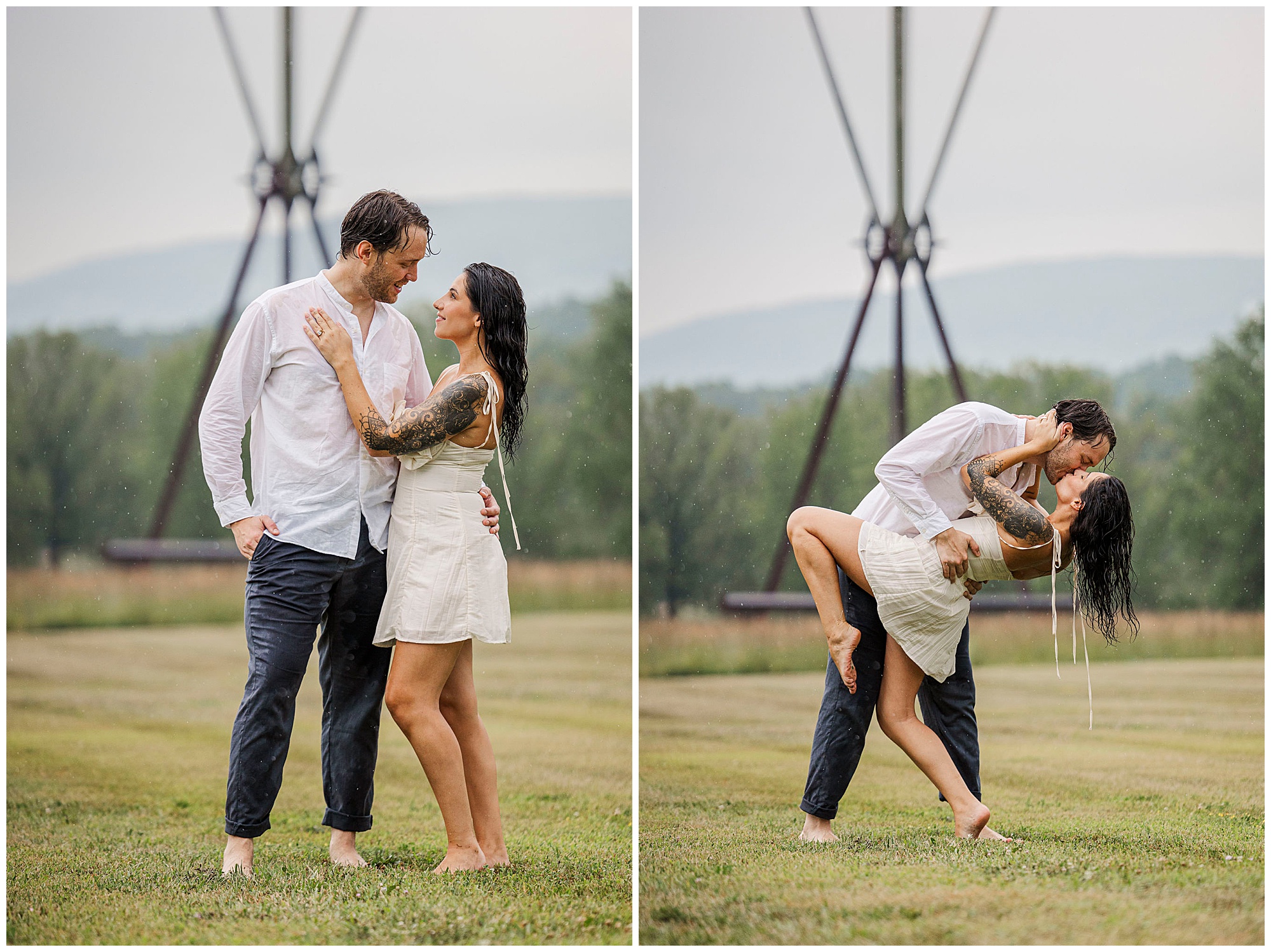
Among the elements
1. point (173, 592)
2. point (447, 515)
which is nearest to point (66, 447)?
point (173, 592)

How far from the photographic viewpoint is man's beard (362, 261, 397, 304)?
256 cm

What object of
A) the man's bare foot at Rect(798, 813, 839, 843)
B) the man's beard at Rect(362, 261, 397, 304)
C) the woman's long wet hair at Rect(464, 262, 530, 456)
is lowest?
the man's bare foot at Rect(798, 813, 839, 843)

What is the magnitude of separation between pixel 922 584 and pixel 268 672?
4.83 ft

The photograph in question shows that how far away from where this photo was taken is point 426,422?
8.09 ft

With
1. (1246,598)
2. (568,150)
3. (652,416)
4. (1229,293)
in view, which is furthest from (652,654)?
(1229,293)

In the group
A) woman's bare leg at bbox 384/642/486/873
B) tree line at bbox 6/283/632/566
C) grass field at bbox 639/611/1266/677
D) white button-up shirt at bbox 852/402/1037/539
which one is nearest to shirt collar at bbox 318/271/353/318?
woman's bare leg at bbox 384/642/486/873

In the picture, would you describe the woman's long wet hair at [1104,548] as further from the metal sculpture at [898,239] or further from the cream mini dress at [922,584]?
the metal sculpture at [898,239]

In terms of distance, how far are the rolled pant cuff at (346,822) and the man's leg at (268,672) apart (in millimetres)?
221

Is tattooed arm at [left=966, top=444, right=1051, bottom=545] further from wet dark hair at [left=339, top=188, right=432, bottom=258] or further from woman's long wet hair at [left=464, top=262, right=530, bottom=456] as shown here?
wet dark hair at [left=339, top=188, right=432, bottom=258]

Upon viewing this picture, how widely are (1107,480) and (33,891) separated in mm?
2690

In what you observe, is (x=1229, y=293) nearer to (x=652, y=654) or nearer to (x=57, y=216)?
(x=652, y=654)

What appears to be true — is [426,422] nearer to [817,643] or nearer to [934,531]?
[934,531]

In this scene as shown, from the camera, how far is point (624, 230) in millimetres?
6316

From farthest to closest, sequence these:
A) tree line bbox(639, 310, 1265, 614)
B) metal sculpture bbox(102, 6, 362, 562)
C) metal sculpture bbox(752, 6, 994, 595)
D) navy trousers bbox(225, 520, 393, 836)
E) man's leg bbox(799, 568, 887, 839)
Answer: tree line bbox(639, 310, 1265, 614)
metal sculpture bbox(752, 6, 994, 595)
metal sculpture bbox(102, 6, 362, 562)
man's leg bbox(799, 568, 887, 839)
navy trousers bbox(225, 520, 393, 836)
